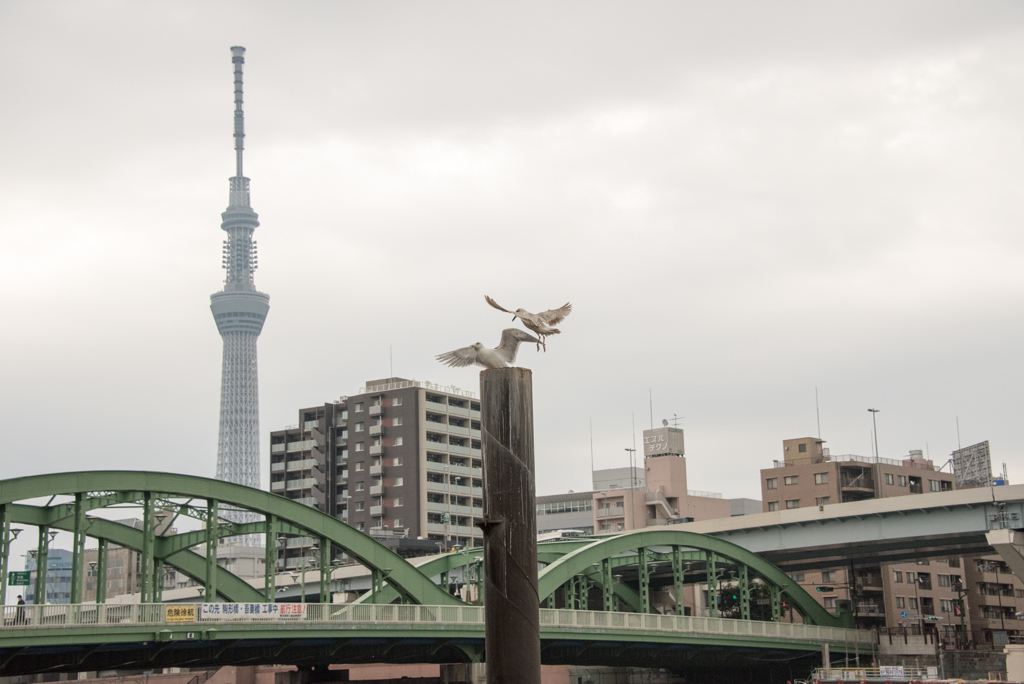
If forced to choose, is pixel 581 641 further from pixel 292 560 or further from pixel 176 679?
pixel 292 560

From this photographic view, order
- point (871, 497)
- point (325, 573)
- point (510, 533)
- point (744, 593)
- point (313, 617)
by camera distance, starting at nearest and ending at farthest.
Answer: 1. point (510, 533)
2. point (313, 617)
3. point (325, 573)
4. point (744, 593)
5. point (871, 497)

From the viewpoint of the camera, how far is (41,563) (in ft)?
145

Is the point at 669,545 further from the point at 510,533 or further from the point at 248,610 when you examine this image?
the point at 510,533

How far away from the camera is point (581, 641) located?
57.5 meters

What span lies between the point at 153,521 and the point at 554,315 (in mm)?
36506

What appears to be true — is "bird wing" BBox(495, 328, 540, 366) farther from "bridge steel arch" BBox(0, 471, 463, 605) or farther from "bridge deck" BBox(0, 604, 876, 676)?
"bridge steel arch" BBox(0, 471, 463, 605)

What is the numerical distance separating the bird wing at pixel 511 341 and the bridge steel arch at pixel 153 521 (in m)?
33.7

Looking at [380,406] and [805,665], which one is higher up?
[380,406]

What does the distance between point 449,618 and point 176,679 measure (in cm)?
3990

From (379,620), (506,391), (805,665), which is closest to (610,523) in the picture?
(805,665)

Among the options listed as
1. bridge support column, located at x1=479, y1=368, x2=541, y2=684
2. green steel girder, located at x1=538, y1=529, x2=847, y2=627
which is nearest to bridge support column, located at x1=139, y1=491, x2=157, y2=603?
green steel girder, located at x1=538, y1=529, x2=847, y2=627

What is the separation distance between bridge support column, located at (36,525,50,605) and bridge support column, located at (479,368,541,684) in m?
30.7

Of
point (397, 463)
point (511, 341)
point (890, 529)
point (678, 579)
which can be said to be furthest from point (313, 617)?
point (397, 463)

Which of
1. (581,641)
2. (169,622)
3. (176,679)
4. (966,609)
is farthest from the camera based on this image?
(966,609)
